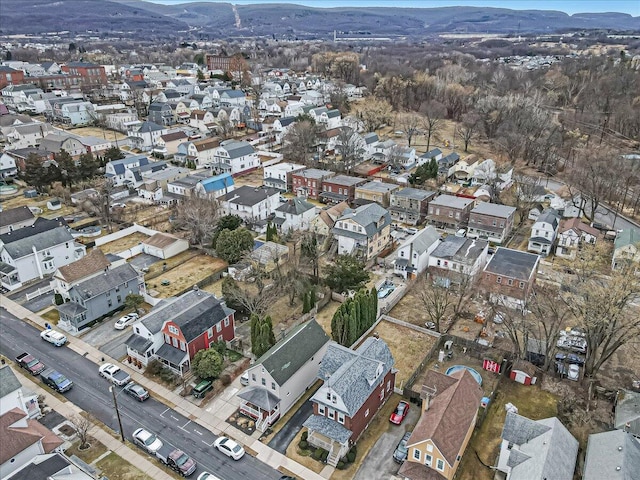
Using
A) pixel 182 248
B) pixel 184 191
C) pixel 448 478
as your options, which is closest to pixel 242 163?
pixel 184 191

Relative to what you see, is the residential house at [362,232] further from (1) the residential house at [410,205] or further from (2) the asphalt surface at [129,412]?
(2) the asphalt surface at [129,412]

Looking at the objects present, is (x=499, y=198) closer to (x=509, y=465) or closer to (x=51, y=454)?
(x=509, y=465)

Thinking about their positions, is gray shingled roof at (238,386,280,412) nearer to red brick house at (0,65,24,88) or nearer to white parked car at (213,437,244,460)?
white parked car at (213,437,244,460)

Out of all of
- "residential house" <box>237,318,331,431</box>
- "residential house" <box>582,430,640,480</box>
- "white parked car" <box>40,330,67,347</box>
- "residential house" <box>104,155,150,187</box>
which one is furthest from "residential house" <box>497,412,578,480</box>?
"residential house" <box>104,155,150,187</box>

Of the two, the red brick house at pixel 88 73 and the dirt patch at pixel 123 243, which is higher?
the red brick house at pixel 88 73

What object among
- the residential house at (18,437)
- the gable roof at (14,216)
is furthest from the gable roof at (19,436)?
the gable roof at (14,216)

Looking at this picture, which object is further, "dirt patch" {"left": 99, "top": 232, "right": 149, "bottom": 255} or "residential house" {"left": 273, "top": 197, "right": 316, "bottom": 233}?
"residential house" {"left": 273, "top": 197, "right": 316, "bottom": 233}

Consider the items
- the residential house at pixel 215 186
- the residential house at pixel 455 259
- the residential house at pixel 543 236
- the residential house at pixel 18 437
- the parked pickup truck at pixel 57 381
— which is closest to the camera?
the residential house at pixel 18 437

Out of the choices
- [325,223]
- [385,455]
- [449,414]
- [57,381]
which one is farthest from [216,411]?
[325,223]
